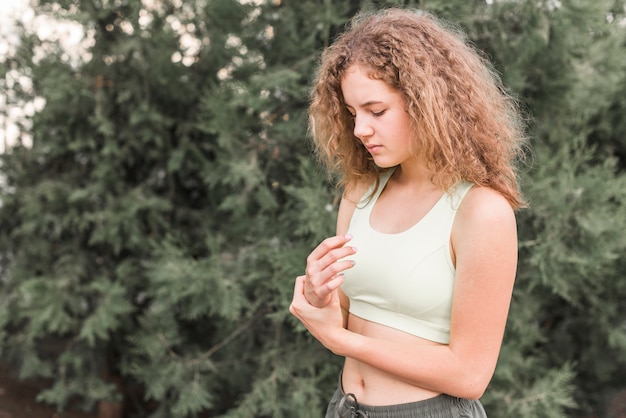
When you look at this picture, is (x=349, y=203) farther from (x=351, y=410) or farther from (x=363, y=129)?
(x=351, y=410)

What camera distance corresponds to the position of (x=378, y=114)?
1.47 m

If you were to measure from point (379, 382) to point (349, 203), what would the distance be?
54 cm

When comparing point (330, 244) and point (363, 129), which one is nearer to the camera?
point (330, 244)

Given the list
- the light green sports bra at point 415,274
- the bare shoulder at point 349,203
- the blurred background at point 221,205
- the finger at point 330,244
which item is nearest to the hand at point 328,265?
the finger at point 330,244

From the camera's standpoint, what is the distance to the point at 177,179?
3.89 m

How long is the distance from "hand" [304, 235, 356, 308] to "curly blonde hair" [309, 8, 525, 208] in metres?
0.33

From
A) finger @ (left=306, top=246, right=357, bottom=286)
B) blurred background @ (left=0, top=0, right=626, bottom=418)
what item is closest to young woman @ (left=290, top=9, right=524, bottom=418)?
finger @ (left=306, top=246, right=357, bottom=286)

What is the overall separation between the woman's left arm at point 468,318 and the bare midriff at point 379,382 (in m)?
0.08

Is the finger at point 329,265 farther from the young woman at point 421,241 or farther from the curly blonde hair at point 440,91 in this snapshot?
the curly blonde hair at point 440,91

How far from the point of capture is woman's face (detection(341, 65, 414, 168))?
1450mm

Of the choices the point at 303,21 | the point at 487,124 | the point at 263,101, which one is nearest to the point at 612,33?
the point at 303,21

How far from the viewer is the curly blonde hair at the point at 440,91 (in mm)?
1438

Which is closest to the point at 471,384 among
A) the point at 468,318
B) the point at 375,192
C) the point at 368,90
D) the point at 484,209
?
the point at 468,318

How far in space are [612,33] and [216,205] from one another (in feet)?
8.07
